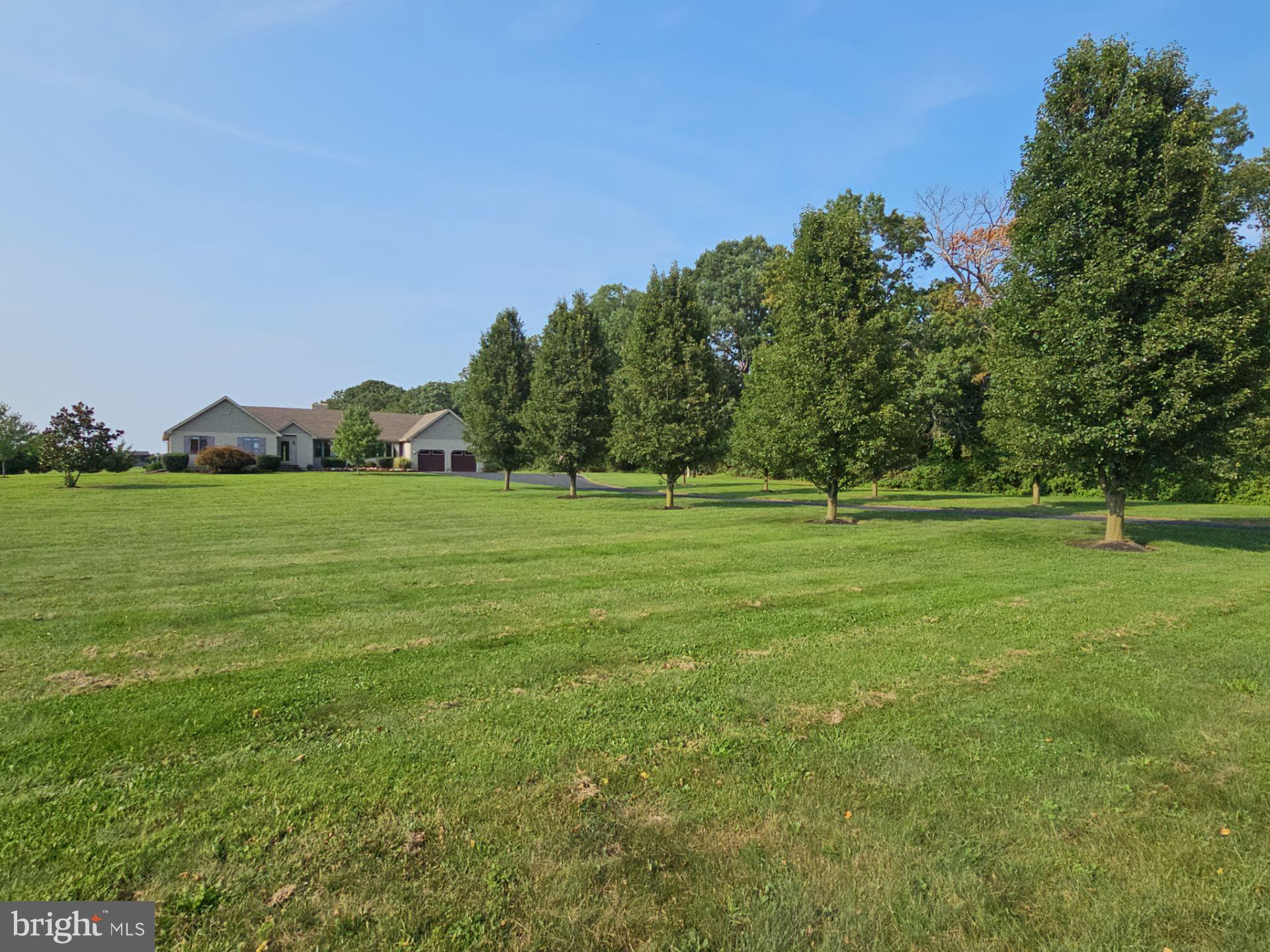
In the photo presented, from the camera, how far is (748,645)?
20.8 feet

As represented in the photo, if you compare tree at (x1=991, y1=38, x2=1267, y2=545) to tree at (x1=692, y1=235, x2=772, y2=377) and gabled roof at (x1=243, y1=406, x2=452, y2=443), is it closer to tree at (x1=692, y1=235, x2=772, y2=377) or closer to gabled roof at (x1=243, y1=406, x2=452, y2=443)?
tree at (x1=692, y1=235, x2=772, y2=377)

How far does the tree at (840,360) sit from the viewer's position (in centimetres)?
1753

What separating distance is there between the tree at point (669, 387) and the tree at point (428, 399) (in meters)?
83.6

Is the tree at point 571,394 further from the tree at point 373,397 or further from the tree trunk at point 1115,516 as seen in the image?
the tree at point 373,397

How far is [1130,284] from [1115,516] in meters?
5.17

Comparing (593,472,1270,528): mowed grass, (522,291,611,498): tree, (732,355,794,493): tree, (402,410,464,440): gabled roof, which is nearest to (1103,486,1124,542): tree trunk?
(593,472,1270,528): mowed grass

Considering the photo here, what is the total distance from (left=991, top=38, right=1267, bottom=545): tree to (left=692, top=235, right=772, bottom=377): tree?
42.0 meters

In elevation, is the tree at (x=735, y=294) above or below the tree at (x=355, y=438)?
above

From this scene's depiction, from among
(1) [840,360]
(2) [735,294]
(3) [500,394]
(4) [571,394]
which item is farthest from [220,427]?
(1) [840,360]

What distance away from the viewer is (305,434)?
200 feet

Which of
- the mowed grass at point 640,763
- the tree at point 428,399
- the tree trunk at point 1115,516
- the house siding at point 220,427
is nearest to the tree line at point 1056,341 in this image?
the tree trunk at point 1115,516

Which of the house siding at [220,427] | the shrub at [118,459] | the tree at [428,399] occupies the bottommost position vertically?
the shrub at [118,459]

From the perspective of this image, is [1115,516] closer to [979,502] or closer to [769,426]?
[769,426]

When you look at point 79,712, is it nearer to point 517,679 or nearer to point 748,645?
point 517,679
